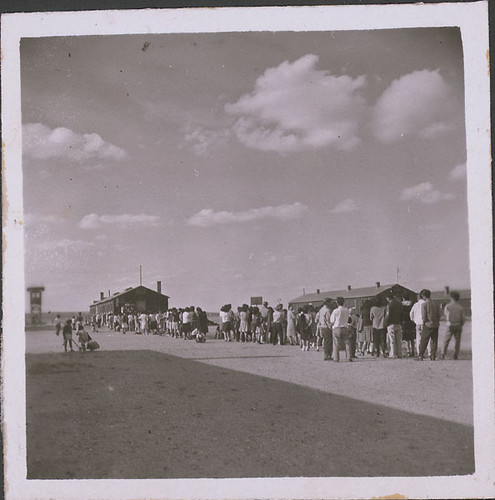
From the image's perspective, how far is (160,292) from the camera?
409 centimetres

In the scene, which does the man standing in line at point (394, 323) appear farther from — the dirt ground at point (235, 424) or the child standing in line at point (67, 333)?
the child standing in line at point (67, 333)

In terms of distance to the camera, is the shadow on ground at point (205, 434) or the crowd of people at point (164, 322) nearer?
the shadow on ground at point (205, 434)

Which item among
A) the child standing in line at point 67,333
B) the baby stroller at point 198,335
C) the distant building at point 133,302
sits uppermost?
the distant building at point 133,302

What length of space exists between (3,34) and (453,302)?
4.13 metres

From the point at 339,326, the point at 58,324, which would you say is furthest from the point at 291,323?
the point at 58,324

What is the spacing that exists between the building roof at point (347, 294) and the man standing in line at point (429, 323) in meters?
0.28

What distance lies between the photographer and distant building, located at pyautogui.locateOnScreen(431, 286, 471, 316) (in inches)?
142

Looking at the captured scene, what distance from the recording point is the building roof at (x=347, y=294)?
420 cm

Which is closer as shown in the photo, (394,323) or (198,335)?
(198,335)

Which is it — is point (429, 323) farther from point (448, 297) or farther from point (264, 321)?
point (264, 321)

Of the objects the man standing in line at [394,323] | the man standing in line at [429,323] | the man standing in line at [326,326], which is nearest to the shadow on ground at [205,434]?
the man standing in line at [429,323]

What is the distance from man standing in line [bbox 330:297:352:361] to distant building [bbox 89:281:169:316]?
1.63 metres

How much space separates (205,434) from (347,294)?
179cm

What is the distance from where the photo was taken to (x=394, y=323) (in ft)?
18.1
